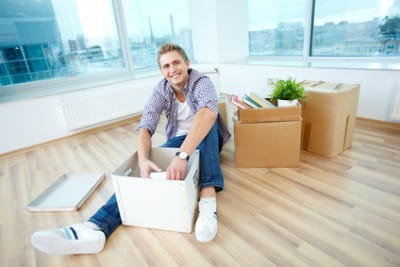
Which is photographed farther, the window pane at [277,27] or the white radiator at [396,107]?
the window pane at [277,27]

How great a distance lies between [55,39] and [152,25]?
46.3 inches

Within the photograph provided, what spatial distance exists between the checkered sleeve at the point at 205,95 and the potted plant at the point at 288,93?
50cm

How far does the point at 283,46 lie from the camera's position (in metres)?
3.06

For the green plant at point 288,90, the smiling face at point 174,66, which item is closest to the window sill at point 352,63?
the green plant at point 288,90

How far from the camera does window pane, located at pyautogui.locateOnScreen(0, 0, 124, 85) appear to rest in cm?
238

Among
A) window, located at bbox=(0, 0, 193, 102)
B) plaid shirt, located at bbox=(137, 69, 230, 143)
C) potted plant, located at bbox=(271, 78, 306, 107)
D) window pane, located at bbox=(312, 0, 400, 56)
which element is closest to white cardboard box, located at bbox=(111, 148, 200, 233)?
plaid shirt, located at bbox=(137, 69, 230, 143)

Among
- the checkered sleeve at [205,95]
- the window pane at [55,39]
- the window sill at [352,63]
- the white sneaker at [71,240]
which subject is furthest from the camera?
the window pane at [55,39]

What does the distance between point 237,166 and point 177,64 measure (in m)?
0.78

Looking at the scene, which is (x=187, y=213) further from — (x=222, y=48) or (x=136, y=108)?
(x=222, y=48)

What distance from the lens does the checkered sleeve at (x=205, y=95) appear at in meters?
1.19

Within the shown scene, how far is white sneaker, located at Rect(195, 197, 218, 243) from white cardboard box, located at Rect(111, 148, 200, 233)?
5 cm

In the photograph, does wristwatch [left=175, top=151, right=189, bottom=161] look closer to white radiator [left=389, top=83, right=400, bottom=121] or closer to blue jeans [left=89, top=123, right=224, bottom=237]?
blue jeans [left=89, top=123, right=224, bottom=237]

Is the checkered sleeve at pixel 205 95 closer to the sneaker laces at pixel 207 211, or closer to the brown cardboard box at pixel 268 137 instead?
the brown cardboard box at pixel 268 137

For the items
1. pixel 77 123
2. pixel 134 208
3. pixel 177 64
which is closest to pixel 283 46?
pixel 177 64
